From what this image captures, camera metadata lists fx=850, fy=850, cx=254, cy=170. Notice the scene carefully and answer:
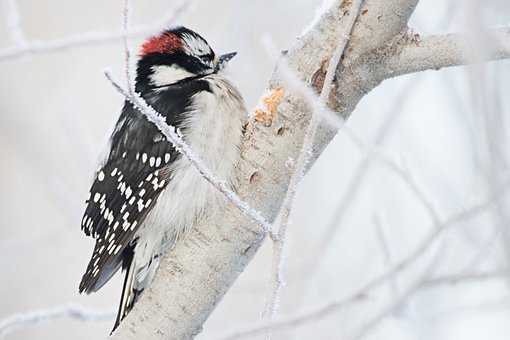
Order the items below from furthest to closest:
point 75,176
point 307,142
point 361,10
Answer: point 75,176 < point 361,10 < point 307,142

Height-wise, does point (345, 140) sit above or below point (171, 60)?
above

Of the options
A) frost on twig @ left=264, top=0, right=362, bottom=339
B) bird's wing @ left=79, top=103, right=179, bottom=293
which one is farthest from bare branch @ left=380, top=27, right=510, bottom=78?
bird's wing @ left=79, top=103, right=179, bottom=293

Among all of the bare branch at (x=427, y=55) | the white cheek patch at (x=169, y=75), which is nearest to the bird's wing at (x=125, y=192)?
the white cheek patch at (x=169, y=75)

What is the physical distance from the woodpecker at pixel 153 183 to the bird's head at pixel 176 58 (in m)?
0.11

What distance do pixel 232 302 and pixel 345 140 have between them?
1146 mm

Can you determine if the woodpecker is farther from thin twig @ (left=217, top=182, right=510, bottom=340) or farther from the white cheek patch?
thin twig @ (left=217, top=182, right=510, bottom=340)

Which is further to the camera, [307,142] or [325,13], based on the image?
[325,13]

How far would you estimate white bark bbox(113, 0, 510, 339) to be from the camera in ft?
6.07

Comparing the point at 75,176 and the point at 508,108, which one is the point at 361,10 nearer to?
the point at 508,108

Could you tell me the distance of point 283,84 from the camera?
1943 mm

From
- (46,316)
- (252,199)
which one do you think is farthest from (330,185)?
(46,316)

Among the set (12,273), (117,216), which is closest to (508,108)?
(117,216)

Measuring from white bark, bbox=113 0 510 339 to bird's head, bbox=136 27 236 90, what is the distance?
25.8 inches

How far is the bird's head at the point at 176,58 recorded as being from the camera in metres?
2.59
